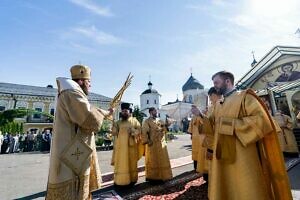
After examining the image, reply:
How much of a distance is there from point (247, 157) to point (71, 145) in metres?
2.32

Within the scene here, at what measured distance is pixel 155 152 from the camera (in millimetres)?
6621

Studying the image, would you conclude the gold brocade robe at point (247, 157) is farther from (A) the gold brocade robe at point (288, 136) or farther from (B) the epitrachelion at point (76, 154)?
(A) the gold brocade robe at point (288, 136)

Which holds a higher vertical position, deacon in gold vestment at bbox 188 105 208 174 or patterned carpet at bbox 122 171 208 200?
deacon in gold vestment at bbox 188 105 208 174

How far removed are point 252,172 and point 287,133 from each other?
8.83m

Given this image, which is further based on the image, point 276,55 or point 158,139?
point 276,55

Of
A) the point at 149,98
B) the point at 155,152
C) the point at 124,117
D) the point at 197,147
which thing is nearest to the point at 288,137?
the point at 197,147

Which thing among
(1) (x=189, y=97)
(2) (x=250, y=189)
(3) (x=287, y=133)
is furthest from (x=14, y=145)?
(1) (x=189, y=97)

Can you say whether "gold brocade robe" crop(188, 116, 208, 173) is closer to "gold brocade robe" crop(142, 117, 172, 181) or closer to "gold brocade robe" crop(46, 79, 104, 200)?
"gold brocade robe" crop(142, 117, 172, 181)

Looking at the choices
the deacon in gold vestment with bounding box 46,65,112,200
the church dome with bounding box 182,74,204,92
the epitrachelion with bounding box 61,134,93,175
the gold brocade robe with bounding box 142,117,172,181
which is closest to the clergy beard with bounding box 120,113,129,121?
the gold brocade robe with bounding box 142,117,172,181

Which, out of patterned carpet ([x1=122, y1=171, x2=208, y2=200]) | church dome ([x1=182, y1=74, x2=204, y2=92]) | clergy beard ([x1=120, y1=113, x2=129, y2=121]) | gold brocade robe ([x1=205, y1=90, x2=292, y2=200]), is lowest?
patterned carpet ([x1=122, y1=171, x2=208, y2=200])

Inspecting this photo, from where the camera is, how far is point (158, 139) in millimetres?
6727

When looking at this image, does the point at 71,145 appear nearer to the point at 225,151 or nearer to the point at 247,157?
the point at 225,151

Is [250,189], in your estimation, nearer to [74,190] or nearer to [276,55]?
[74,190]

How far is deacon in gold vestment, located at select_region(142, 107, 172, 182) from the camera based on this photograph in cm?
645
